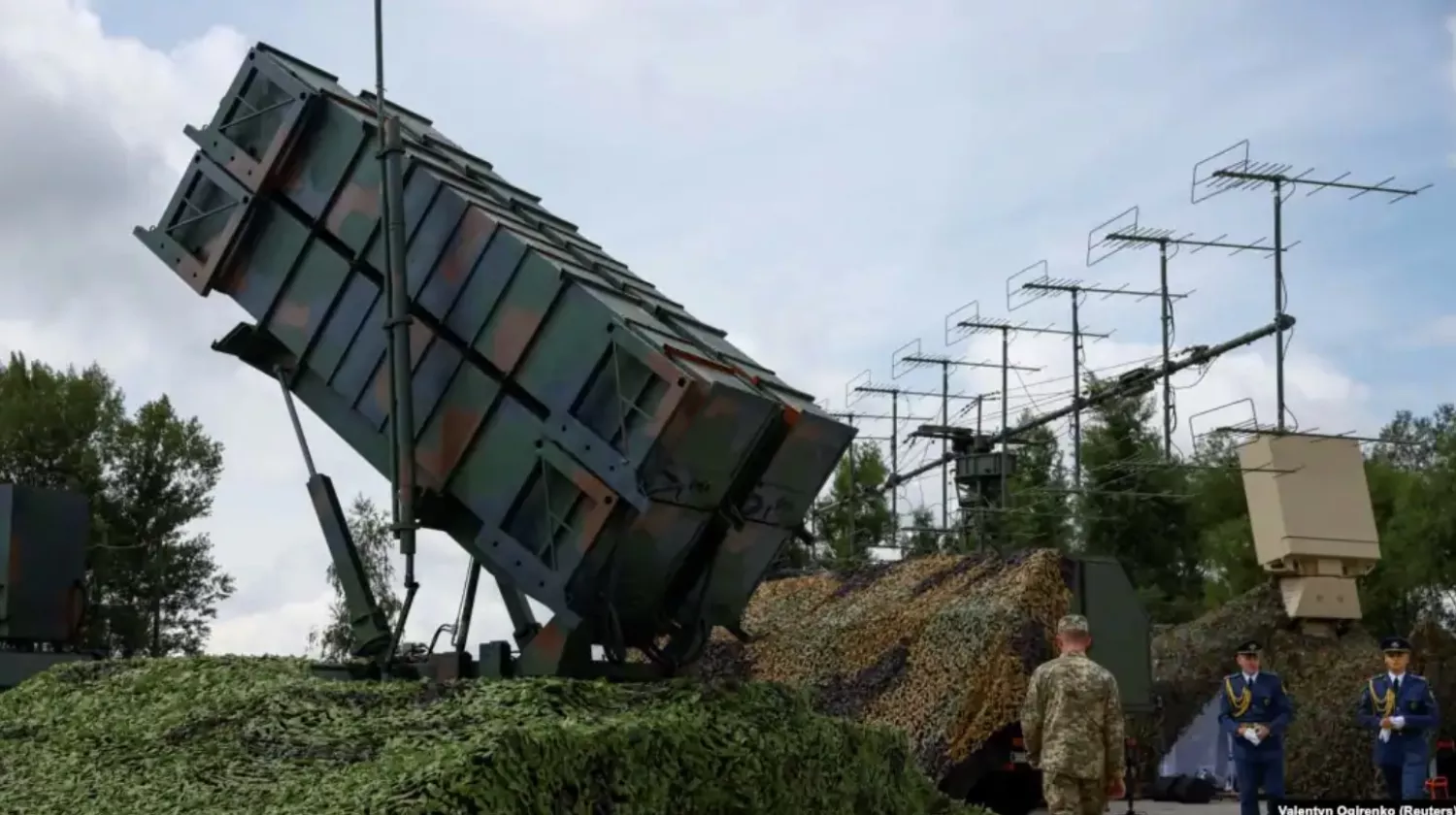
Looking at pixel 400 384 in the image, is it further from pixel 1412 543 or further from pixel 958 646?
pixel 1412 543

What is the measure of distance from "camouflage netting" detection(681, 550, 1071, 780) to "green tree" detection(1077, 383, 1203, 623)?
703 inches

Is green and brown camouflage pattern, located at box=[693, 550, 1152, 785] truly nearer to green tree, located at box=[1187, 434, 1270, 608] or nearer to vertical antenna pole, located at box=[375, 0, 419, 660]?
vertical antenna pole, located at box=[375, 0, 419, 660]

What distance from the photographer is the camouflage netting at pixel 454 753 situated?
6363mm

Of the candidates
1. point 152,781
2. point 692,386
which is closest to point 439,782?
point 152,781

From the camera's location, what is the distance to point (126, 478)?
34.6 m

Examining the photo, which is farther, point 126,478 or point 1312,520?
point 126,478

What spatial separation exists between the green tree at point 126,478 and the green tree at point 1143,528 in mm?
19254

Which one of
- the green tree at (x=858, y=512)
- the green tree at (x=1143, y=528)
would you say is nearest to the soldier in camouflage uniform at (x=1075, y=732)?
the green tree at (x=858, y=512)

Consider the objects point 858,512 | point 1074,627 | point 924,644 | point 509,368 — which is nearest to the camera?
point 1074,627

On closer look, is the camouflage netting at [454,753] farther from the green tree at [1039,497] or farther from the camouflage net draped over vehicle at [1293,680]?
the green tree at [1039,497]

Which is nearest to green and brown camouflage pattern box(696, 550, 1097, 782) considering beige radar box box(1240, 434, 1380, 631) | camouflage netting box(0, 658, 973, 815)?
camouflage netting box(0, 658, 973, 815)

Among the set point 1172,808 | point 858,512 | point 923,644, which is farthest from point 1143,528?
point 923,644

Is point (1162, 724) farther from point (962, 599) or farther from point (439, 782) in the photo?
point (439, 782)

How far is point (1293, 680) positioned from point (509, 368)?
11.9 m
